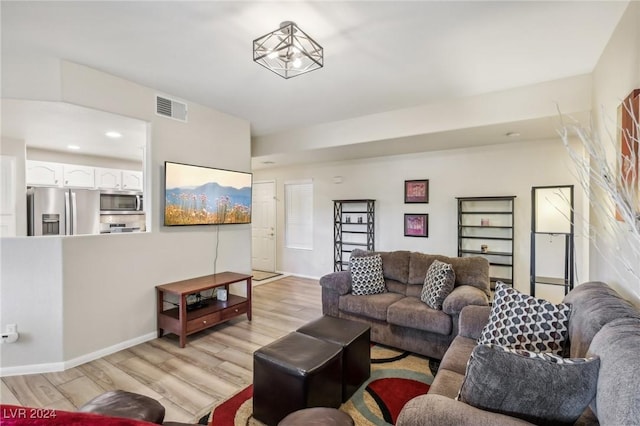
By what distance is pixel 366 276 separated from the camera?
11.1 ft

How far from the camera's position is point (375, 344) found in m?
3.09

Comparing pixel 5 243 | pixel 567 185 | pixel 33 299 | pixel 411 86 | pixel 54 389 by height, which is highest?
pixel 411 86

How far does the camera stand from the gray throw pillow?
109cm

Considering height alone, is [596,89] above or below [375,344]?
above

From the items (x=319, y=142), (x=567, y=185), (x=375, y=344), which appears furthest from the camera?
(x=319, y=142)

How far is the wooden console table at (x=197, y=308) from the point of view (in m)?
3.02

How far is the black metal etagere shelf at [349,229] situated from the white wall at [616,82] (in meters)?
3.23

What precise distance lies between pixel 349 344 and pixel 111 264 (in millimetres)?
2411

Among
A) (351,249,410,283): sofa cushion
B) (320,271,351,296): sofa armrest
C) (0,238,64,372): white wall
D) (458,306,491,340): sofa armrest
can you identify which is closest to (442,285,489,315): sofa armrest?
(458,306,491,340): sofa armrest

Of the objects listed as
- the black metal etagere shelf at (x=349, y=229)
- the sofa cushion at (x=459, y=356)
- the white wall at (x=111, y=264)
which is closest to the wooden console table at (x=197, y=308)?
the white wall at (x=111, y=264)

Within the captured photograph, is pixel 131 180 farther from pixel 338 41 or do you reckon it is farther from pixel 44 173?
pixel 338 41

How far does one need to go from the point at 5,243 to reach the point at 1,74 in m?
1.39

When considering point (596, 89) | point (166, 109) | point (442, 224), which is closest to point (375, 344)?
point (442, 224)

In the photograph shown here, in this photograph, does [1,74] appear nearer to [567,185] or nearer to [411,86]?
[411,86]
